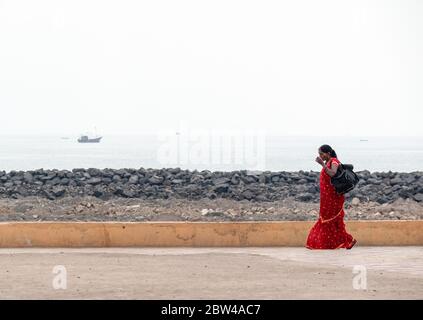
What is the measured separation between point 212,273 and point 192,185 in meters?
21.7

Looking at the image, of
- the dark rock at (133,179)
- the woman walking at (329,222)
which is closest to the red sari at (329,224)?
the woman walking at (329,222)

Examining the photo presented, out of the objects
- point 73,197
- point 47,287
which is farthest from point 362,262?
point 73,197

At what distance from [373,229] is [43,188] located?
64.1 ft

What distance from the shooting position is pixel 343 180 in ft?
50.1

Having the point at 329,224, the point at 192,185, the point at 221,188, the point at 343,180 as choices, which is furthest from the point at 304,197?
the point at 343,180

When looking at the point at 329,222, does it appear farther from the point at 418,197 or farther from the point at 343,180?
the point at 418,197

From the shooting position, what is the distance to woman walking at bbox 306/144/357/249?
609 inches

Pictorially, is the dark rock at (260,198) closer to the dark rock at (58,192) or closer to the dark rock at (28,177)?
the dark rock at (58,192)

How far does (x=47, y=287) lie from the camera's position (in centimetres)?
1147

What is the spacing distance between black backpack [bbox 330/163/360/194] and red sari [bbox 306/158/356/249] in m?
0.13

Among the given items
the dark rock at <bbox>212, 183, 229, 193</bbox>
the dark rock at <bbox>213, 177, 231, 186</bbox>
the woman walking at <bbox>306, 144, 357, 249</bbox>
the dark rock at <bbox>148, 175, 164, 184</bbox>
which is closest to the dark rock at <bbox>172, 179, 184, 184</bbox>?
the dark rock at <bbox>148, 175, 164, 184</bbox>

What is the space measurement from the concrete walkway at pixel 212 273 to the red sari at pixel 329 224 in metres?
0.17

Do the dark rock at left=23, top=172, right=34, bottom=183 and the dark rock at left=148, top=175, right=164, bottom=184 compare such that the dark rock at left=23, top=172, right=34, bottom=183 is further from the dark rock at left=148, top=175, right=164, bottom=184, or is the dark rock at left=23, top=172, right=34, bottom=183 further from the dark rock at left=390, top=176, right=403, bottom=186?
the dark rock at left=390, top=176, right=403, bottom=186

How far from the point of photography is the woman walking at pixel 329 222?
15.5m
